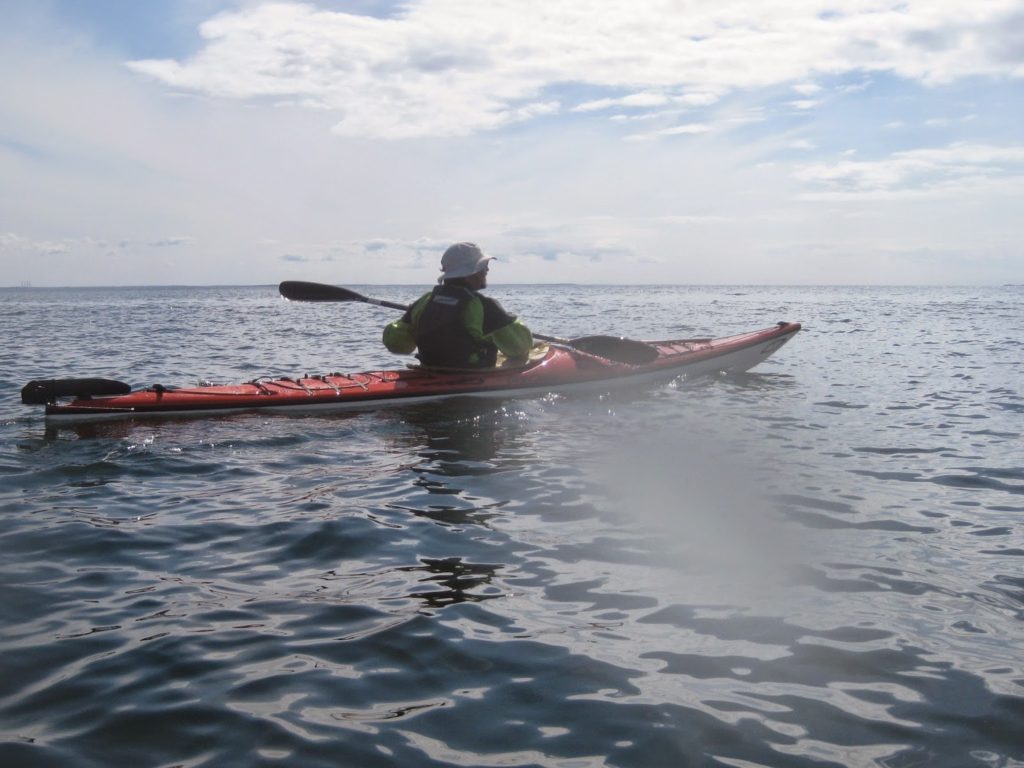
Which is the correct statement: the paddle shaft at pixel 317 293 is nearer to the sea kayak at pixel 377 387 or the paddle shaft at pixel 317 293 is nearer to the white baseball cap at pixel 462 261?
the sea kayak at pixel 377 387

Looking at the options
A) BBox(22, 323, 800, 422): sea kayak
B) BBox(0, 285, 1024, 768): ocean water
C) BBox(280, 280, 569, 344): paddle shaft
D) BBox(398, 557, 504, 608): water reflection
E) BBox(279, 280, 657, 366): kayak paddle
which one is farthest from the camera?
BBox(279, 280, 657, 366): kayak paddle

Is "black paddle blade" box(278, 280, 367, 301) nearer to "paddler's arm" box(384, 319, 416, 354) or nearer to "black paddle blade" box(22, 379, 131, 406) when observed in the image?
"paddler's arm" box(384, 319, 416, 354)

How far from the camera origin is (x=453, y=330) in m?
9.51

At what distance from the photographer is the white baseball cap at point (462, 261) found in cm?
934

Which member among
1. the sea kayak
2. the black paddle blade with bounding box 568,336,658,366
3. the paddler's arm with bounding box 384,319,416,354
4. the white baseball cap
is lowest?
the sea kayak

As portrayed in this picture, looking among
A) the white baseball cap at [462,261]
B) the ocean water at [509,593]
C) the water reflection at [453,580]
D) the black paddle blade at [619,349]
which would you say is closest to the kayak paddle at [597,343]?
the black paddle blade at [619,349]

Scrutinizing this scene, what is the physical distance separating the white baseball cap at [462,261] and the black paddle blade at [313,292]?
1.83 m

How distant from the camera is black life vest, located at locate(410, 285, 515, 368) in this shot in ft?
30.8

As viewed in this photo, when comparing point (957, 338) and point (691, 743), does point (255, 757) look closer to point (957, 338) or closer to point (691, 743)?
point (691, 743)

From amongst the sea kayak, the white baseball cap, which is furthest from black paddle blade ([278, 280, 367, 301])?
the white baseball cap

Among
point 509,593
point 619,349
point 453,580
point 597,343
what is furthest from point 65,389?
point 619,349

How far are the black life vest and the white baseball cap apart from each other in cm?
18

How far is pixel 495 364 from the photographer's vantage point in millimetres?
10023

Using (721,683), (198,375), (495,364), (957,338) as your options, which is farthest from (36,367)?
(957,338)
